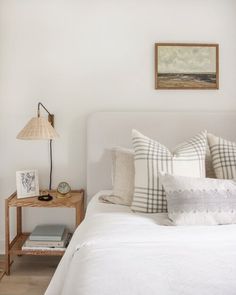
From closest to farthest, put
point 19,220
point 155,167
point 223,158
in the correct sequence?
point 155,167 < point 223,158 < point 19,220

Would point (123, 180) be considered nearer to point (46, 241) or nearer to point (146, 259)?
point (46, 241)

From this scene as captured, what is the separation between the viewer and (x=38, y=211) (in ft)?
11.0

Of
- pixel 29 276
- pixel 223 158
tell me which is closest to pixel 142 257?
pixel 223 158

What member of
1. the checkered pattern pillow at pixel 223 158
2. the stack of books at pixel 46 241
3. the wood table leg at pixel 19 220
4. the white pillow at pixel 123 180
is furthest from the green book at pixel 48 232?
the checkered pattern pillow at pixel 223 158

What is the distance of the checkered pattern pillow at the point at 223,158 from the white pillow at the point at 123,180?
20.9 inches

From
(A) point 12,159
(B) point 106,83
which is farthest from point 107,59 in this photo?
(A) point 12,159

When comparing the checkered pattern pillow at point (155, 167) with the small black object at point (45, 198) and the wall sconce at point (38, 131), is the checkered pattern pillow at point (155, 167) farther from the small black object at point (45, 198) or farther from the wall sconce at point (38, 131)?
the small black object at point (45, 198)

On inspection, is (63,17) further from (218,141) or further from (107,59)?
(218,141)

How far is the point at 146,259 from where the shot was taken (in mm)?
1705

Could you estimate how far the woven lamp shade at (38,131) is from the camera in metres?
2.85

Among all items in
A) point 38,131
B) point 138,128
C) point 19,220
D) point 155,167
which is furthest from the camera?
point 19,220

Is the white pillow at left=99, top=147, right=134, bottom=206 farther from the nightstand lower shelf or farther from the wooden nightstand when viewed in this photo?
the nightstand lower shelf

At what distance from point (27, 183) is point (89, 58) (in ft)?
3.45

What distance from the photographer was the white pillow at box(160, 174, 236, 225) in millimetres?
2242
